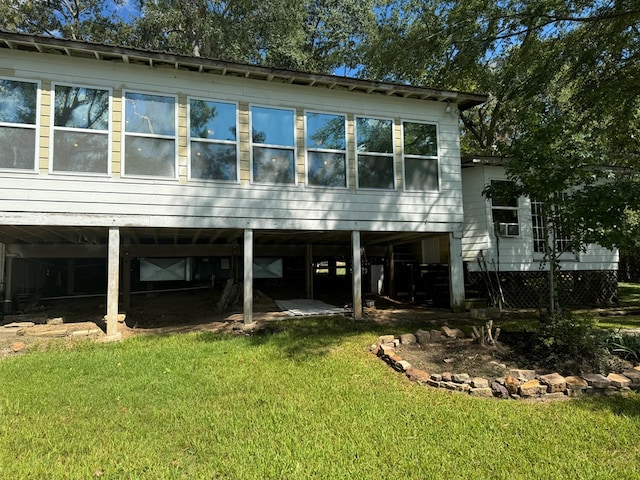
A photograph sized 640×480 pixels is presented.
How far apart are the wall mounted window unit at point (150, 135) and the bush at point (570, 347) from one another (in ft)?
22.0

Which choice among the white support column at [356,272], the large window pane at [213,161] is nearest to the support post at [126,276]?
the large window pane at [213,161]

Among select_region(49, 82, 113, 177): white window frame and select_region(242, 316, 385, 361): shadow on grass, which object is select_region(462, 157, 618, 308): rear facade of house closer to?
select_region(242, 316, 385, 361): shadow on grass

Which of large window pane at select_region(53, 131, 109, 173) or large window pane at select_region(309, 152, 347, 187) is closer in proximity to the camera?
large window pane at select_region(53, 131, 109, 173)

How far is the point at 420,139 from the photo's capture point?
9.60m

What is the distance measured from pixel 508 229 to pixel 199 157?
8.28 m

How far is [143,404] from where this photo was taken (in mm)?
4234

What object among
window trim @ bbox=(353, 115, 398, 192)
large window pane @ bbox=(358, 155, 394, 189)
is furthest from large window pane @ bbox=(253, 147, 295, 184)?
large window pane @ bbox=(358, 155, 394, 189)

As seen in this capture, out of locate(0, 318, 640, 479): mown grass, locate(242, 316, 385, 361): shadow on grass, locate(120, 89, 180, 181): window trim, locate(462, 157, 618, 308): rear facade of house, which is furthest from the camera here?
locate(462, 157, 618, 308): rear facade of house

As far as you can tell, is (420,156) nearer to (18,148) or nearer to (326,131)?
(326,131)

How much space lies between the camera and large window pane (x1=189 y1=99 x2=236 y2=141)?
808cm

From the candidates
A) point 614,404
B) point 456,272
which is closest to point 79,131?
point 456,272

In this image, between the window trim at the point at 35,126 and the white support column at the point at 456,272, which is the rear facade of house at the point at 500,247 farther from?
the window trim at the point at 35,126

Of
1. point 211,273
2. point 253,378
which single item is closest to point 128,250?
point 211,273

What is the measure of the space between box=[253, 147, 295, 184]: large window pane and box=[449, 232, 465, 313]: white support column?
4.00m
